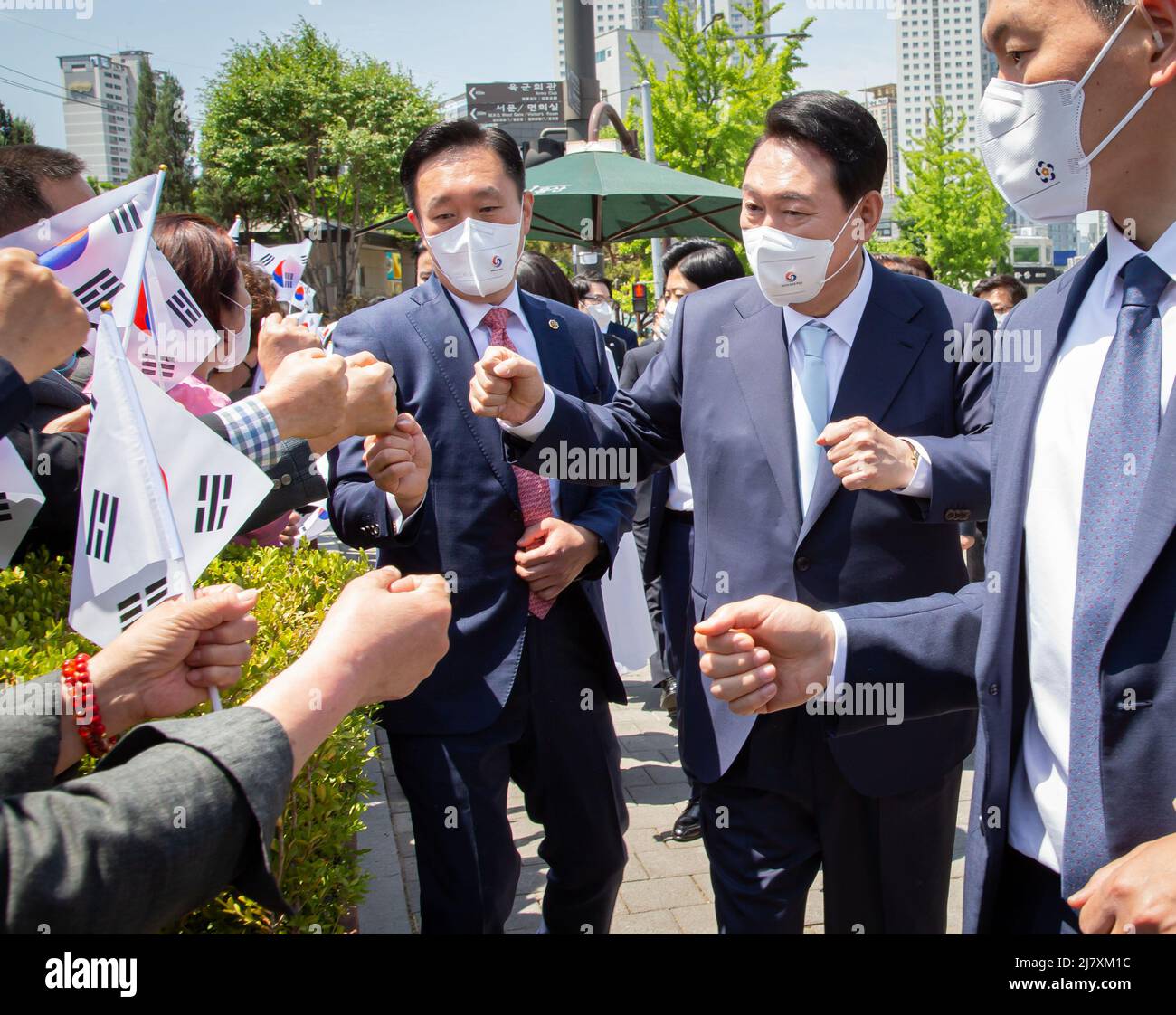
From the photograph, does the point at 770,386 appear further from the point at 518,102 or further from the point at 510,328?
the point at 518,102

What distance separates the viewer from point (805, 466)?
8.38 feet

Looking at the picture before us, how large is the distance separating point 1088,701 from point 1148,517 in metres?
0.30

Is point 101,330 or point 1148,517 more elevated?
point 101,330

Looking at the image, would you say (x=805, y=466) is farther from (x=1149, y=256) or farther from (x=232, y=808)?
(x=232, y=808)

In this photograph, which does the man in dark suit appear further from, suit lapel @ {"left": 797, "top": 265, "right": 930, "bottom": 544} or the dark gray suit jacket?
the dark gray suit jacket

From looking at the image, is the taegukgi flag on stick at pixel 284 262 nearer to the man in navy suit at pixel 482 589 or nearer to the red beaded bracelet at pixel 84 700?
the man in navy suit at pixel 482 589

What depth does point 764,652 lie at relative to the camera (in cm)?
186

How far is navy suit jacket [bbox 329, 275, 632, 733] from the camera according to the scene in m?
2.78

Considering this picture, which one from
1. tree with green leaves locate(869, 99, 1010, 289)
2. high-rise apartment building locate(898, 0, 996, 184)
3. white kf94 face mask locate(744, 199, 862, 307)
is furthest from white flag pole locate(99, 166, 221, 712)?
high-rise apartment building locate(898, 0, 996, 184)

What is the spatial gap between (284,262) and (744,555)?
6300 mm

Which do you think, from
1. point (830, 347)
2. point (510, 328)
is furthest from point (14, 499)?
point (830, 347)

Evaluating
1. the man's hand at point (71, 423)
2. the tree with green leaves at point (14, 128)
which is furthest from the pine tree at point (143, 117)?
the man's hand at point (71, 423)

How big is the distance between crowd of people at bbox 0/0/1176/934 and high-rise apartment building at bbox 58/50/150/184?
34646 mm
